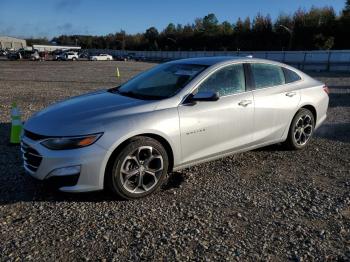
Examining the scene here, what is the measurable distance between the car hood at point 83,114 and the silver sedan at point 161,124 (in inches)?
0.4

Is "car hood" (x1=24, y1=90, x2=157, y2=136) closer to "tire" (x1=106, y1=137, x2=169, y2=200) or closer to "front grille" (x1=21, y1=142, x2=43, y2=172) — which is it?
"front grille" (x1=21, y1=142, x2=43, y2=172)

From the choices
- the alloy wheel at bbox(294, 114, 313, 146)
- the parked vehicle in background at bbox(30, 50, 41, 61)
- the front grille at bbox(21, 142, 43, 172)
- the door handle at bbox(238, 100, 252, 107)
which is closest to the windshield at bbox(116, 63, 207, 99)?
the door handle at bbox(238, 100, 252, 107)

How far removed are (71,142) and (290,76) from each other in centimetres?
386

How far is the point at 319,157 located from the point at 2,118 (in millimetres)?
7000

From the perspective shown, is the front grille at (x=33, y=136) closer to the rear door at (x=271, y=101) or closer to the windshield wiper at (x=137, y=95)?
the windshield wiper at (x=137, y=95)

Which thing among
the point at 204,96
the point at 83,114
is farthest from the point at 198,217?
the point at 83,114

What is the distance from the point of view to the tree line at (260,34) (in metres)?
76.5

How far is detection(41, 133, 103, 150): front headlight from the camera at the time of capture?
422cm

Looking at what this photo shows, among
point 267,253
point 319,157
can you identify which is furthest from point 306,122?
point 267,253

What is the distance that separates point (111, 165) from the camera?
4.38m

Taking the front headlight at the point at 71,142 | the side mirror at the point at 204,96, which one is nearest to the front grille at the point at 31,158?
the front headlight at the point at 71,142

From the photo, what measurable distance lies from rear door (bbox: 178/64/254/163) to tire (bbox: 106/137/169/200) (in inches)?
15.2

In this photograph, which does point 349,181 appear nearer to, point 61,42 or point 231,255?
point 231,255

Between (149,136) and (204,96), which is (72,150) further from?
(204,96)
